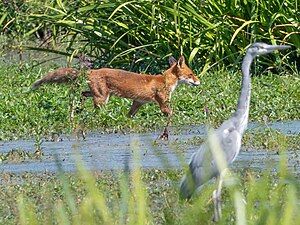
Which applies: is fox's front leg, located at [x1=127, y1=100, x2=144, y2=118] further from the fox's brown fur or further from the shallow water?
the shallow water

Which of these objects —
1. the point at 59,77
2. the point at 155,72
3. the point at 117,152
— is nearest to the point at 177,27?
the point at 155,72

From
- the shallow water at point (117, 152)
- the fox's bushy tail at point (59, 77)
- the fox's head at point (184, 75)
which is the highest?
the shallow water at point (117, 152)

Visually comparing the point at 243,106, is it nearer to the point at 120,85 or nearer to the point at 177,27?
the point at 120,85

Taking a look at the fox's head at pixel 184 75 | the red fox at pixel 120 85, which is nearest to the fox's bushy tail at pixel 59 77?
the red fox at pixel 120 85

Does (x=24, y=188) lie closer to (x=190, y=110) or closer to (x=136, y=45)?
(x=190, y=110)

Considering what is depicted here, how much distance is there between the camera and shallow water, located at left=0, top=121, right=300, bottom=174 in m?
7.95

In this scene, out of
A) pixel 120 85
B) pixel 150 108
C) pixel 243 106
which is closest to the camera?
pixel 243 106

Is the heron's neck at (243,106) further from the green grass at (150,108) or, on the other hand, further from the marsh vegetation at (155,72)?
the green grass at (150,108)

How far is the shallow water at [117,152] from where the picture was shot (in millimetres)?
7949

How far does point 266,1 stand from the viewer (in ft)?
44.1

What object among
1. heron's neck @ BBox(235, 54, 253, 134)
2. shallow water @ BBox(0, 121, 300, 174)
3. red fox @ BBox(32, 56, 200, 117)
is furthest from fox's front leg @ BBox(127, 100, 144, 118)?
heron's neck @ BBox(235, 54, 253, 134)

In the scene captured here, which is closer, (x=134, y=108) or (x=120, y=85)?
(x=134, y=108)

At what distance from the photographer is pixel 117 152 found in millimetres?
8789

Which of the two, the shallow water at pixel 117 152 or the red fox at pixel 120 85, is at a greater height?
the shallow water at pixel 117 152
